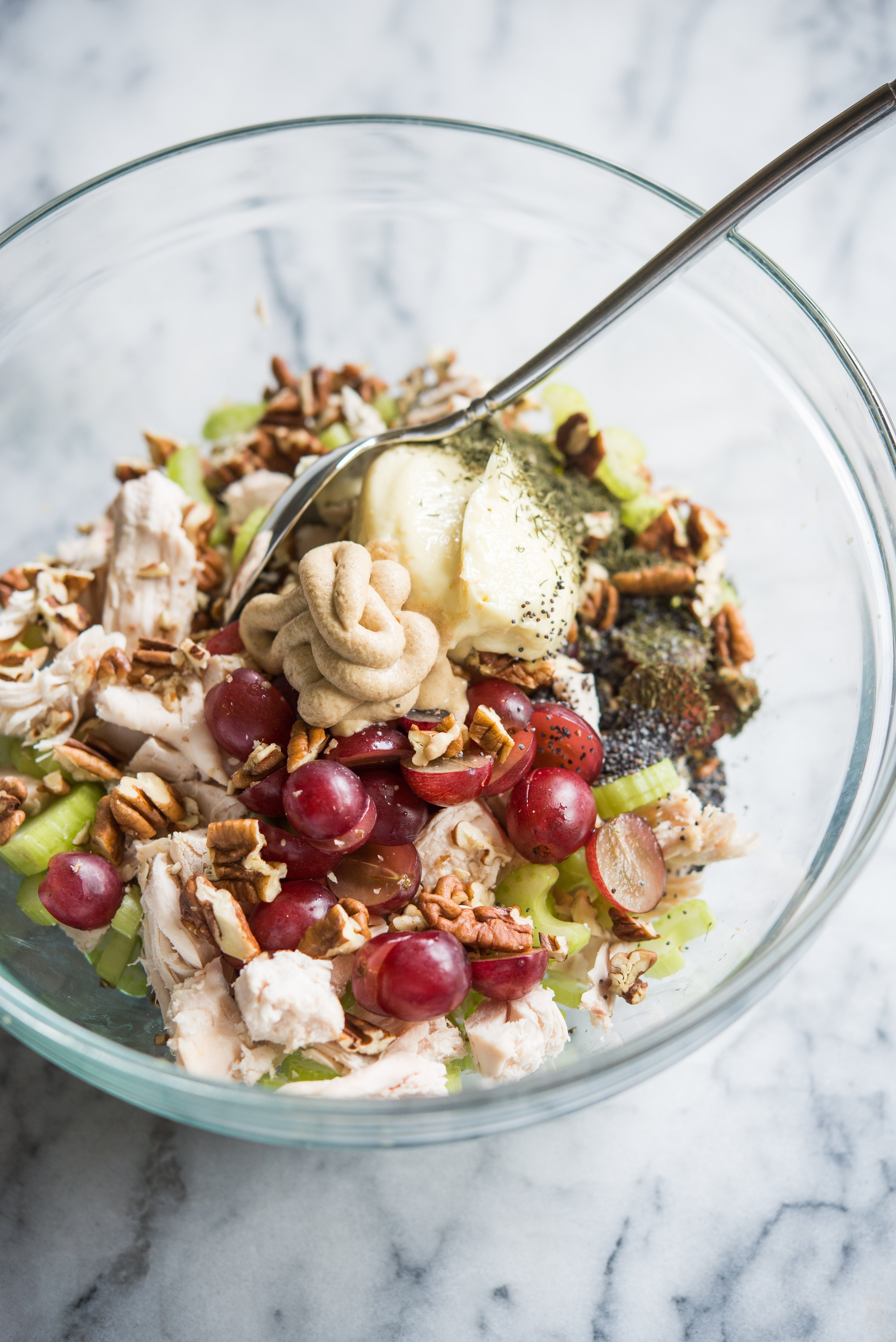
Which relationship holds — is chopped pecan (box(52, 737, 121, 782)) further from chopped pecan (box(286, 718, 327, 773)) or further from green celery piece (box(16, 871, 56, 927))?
chopped pecan (box(286, 718, 327, 773))

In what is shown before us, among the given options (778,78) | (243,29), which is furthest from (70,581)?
(778,78)

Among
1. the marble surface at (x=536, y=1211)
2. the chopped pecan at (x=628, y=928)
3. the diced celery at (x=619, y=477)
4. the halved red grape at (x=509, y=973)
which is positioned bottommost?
the marble surface at (x=536, y=1211)

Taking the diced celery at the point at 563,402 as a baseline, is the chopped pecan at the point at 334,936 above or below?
below

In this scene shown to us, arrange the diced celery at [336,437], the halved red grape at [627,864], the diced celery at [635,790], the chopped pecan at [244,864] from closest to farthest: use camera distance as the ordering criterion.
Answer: the chopped pecan at [244,864] < the halved red grape at [627,864] < the diced celery at [635,790] < the diced celery at [336,437]

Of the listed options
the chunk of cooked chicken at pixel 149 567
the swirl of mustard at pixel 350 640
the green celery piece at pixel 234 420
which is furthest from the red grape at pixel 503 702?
the green celery piece at pixel 234 420

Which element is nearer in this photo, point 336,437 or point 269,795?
point 269,795

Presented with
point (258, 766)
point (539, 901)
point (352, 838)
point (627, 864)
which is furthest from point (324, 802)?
point (627, 864)

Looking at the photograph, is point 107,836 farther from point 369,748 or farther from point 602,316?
point 602,316

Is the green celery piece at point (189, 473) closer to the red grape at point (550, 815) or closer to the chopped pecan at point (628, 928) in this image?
the red grape at point (550, 815)
